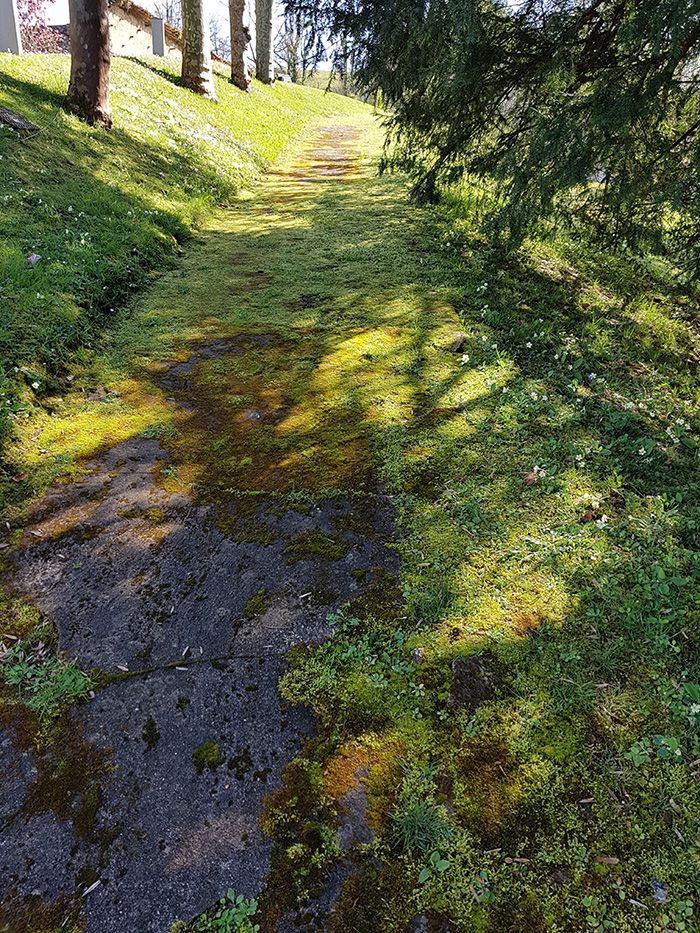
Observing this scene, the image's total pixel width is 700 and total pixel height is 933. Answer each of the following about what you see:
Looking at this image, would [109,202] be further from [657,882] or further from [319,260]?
[657,882]

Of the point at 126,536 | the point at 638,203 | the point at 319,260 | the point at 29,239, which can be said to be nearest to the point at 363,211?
the point at 319,260

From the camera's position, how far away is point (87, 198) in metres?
8.08

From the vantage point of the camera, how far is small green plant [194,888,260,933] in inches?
77.6

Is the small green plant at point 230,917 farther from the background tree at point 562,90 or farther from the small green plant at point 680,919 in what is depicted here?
the background tree at point 562,90

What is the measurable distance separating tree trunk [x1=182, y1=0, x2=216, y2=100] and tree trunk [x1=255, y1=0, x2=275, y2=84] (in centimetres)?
812

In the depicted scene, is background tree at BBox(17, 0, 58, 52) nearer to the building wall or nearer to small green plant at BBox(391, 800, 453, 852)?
the building wall

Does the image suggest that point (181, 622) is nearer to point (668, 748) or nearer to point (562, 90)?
point (668, 748)

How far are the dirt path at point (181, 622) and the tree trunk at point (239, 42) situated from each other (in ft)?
67.5

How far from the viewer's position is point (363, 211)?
36.1 ft

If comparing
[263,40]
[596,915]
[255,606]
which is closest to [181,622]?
[255,606]

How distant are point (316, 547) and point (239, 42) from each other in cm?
2405

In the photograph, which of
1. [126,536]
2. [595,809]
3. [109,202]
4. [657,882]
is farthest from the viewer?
[109,202]

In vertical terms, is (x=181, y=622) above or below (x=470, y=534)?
below

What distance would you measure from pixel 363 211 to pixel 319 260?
10.9ft
